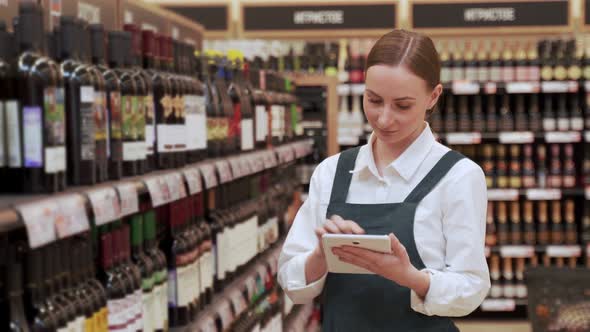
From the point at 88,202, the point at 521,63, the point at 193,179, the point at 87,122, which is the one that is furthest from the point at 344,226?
the point at 521,63

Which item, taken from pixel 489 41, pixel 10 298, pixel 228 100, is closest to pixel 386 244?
pixel 10 298

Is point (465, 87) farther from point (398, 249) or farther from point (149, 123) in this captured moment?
point (398, 249)

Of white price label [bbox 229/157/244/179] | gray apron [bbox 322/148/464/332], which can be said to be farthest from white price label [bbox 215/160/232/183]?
gray apron [bbox 322/148/464/332]

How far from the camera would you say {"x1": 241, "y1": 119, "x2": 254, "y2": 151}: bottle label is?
11.9 ft

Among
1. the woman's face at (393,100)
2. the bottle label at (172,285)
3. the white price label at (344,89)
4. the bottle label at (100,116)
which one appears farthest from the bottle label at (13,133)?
the white price label at (344,89)

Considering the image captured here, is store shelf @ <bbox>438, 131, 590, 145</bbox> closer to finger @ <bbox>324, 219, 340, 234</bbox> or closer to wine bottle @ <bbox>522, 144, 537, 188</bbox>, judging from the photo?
wine bottle @ <bbox>522, 144, 537, 188</bbox>

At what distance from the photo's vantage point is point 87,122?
1899 millimetres

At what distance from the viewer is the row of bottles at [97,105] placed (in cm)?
169

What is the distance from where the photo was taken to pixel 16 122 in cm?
167

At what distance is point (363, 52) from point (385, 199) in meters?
5.20

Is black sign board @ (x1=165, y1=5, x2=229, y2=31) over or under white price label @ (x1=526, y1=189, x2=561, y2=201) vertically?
over

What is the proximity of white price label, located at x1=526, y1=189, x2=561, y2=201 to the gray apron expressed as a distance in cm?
515

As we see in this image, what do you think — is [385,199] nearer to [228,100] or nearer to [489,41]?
[228,100]

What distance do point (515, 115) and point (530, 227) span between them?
37.2 inches
